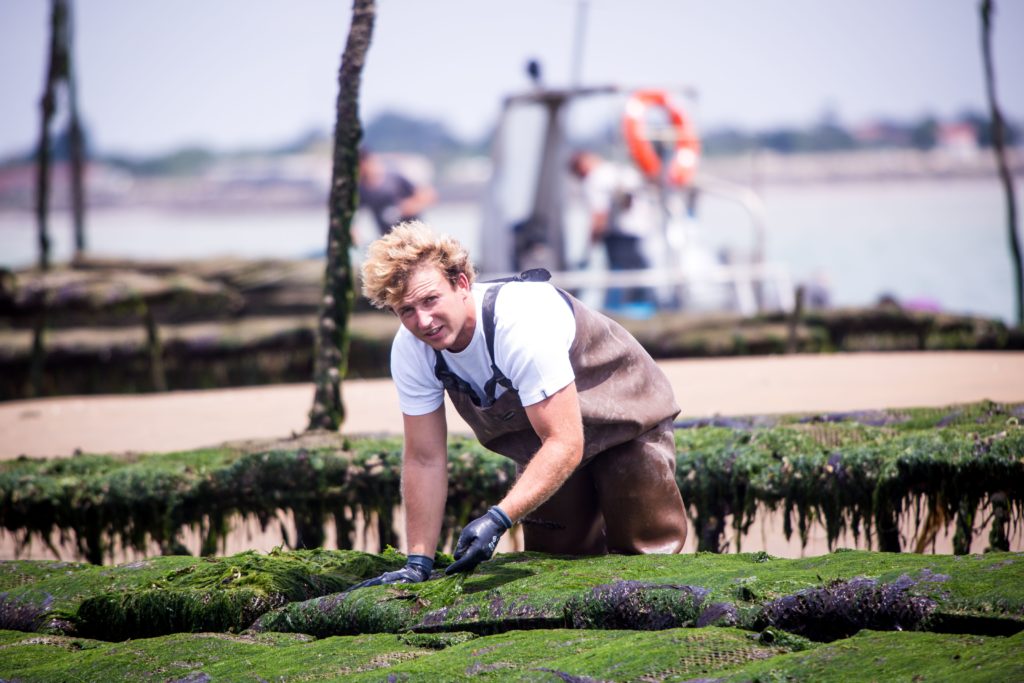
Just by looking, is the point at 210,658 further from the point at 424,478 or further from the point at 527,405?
the point at 527,405

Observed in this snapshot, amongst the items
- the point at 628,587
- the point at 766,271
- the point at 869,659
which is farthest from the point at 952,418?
the point at 766,271

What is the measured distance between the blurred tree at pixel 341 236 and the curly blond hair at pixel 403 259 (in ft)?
10.6

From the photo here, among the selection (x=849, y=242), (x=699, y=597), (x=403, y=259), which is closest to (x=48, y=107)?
(x=403, y=259)

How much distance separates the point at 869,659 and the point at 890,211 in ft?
261

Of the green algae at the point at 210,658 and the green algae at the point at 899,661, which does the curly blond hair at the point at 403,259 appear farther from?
the green algae at the point at 899,661

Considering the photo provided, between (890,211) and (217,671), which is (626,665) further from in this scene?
(890,211)

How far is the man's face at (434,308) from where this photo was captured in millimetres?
3717

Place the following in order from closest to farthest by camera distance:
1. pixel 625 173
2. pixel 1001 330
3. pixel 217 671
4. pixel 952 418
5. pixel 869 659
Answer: pixel 869 659
pixel 217 671
pixel 952 418
pixel 1001 330
pixel 625 173

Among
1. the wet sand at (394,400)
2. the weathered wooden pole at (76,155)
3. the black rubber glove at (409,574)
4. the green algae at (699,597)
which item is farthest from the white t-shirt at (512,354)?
the weathered wooden pole at (76,155)

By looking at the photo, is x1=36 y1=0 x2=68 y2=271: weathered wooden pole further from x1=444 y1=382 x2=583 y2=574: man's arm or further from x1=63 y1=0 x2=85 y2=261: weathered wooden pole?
x1=444 y1=382 x2=583 y2=574: man's arm

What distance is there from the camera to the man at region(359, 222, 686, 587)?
12.2ft

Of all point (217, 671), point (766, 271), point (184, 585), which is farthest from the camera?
point (766, 271)

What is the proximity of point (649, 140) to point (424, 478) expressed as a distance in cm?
1206

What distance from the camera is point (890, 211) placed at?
77.9 meters
